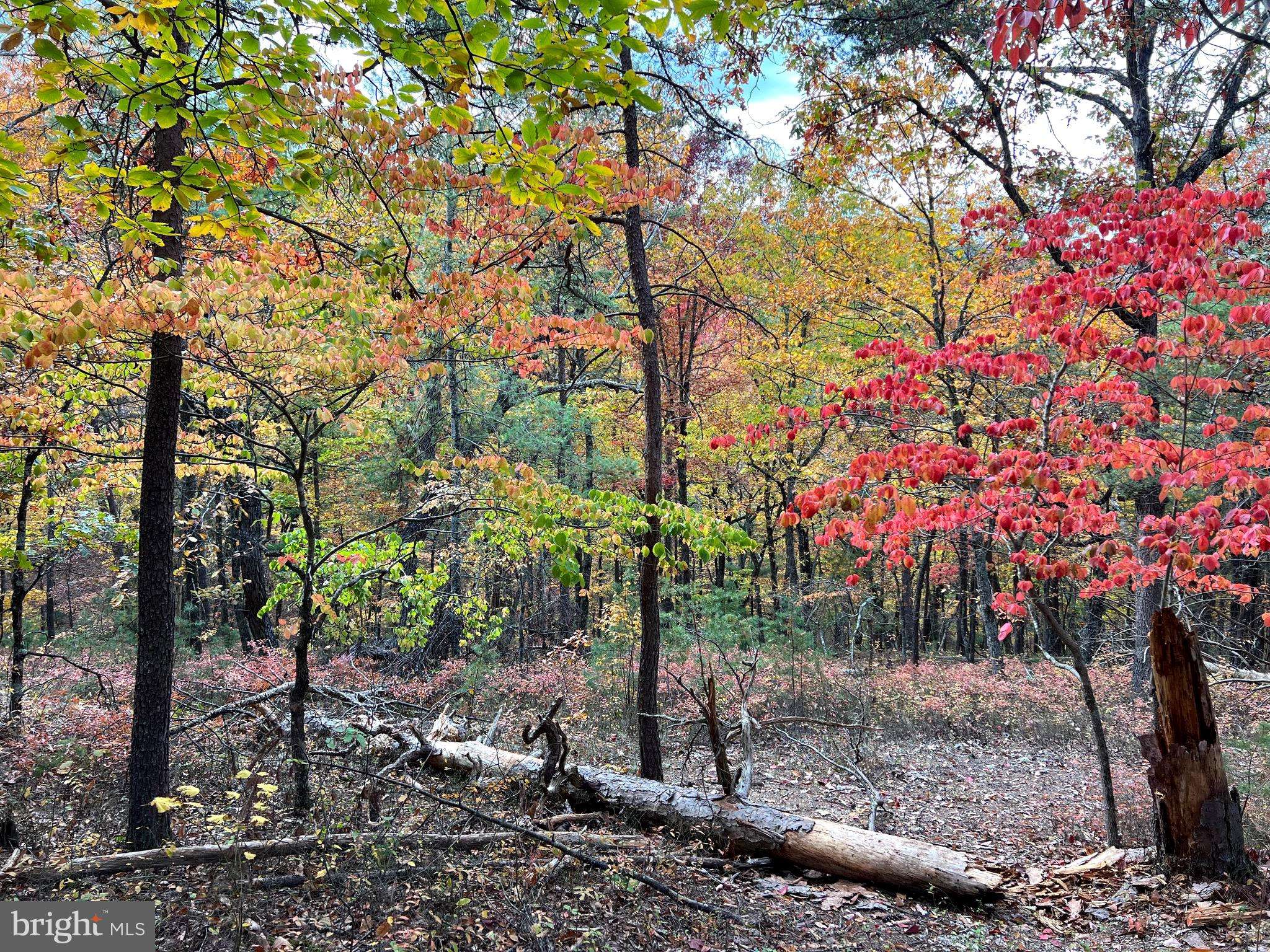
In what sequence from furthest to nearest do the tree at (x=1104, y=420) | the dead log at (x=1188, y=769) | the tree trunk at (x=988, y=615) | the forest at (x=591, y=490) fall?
the tree trunk at (x=988, y=615) → the tree at (x=1104, y=420) → the dead log at (x=1188, y=769) → the forest at (x=591, y=490)

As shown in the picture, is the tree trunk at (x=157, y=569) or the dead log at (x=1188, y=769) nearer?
the tree trunk at (x=157, y=569)

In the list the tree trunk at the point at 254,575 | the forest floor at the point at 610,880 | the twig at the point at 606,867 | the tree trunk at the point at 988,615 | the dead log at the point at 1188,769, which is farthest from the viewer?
the tree trunk at the point at 988,615

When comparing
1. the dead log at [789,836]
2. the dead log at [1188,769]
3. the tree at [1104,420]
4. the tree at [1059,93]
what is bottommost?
the dead log at [789,836]

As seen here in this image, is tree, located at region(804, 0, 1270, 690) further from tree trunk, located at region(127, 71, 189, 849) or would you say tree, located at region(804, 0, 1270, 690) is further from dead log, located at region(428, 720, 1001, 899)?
tree trunk, located at region(127, 71, 189, 849)

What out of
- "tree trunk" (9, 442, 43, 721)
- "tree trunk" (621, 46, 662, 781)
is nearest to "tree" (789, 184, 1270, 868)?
"tree trunk" (621, 46, 662, 781)

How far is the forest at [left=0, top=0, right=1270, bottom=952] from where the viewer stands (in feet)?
12.8

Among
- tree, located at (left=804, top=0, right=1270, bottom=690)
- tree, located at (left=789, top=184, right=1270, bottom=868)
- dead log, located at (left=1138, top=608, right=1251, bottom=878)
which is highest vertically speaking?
tree, located at (left=804, top=0, right=1270, bottom=690)

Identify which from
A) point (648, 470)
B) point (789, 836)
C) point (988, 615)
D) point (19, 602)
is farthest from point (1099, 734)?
point (19, 602)

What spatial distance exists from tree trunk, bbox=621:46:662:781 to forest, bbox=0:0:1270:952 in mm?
55

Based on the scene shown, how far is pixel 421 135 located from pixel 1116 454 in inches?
256

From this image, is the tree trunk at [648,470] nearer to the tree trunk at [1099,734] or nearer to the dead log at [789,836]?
the dead log at [789,836]

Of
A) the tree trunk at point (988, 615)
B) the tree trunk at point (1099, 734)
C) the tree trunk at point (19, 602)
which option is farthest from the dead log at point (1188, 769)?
the tree trunk at point (19, 602)

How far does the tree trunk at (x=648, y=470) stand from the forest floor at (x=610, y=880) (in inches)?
50.9

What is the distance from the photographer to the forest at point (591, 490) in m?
3.89
